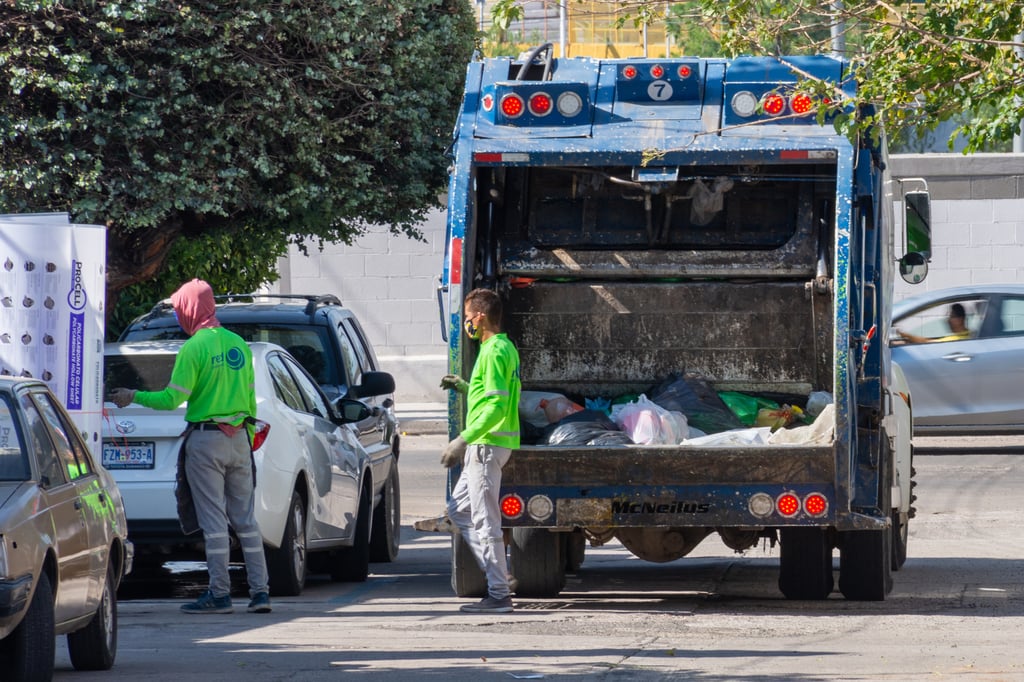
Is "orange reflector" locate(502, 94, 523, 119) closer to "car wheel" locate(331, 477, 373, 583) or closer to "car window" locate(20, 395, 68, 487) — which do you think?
"car wheel" locate(331, 477, 373, 583)

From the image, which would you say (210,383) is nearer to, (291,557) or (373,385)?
(291,557)

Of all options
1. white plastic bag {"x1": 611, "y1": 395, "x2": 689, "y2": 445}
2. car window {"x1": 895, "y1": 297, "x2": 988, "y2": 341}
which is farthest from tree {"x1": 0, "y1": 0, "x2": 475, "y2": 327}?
car window {"x1": 895, "y1": 297, "x2": 988, "y2": 341}

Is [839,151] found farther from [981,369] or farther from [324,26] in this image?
[981,369]

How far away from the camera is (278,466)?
31.2 ft

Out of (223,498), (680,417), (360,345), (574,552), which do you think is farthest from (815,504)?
(360,345)

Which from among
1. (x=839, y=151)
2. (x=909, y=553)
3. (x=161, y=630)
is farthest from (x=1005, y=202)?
(x=161, y=630)

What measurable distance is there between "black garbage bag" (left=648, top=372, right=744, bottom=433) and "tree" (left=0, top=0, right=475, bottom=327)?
314 centimetres

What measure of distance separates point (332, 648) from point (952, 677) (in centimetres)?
268

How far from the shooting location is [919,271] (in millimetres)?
10609

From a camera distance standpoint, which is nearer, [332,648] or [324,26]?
[332,648]

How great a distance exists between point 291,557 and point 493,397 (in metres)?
1.76

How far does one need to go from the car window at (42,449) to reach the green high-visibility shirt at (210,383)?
1711 mm

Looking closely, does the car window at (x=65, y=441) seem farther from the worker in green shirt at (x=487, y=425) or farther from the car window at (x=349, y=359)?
the car window at (x=349, y=359)

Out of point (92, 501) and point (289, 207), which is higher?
point (289, 207)
